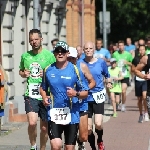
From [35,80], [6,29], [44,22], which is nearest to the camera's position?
[35,80]

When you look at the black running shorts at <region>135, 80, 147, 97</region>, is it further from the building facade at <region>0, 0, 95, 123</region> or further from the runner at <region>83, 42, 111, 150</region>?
the runner at <region>83, 42, 111, 150</region>

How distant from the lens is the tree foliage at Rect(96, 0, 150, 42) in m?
59.2

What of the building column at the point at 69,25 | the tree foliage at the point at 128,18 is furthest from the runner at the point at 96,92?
the tree foliage at the point at 128,18

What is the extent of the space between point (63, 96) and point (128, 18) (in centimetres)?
4946

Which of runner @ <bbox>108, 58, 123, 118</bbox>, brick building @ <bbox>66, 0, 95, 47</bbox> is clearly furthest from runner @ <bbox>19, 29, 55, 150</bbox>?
brick building @ <bbox>66, 0, 95, 47</bbox>

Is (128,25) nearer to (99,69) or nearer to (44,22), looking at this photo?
(44,22)

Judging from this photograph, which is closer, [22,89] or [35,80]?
[35,80]

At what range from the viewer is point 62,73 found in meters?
10.2

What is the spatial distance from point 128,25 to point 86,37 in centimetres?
1956

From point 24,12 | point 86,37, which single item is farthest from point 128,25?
point 24,12

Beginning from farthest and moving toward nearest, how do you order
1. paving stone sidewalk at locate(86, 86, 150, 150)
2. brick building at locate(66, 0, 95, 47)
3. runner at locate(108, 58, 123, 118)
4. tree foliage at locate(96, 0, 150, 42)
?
tree foliage at locate(96, 0, 150, 42) < brick building at locate(66, 0, 95, 47) < runner at locate(108, 58, 123, 118) < paving stone sidewalk at locate(86, 86, 150, 150)

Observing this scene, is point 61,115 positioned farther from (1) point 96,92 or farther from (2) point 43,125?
(1) point 96,92

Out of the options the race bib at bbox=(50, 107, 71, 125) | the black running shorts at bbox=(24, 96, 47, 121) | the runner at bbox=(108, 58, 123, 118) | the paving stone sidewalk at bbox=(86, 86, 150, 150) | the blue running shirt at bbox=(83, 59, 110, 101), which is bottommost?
the paving stone sidewalk at bbox=(86, 86, 150, 150)

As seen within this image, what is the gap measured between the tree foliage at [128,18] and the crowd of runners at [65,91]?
45.0 m
